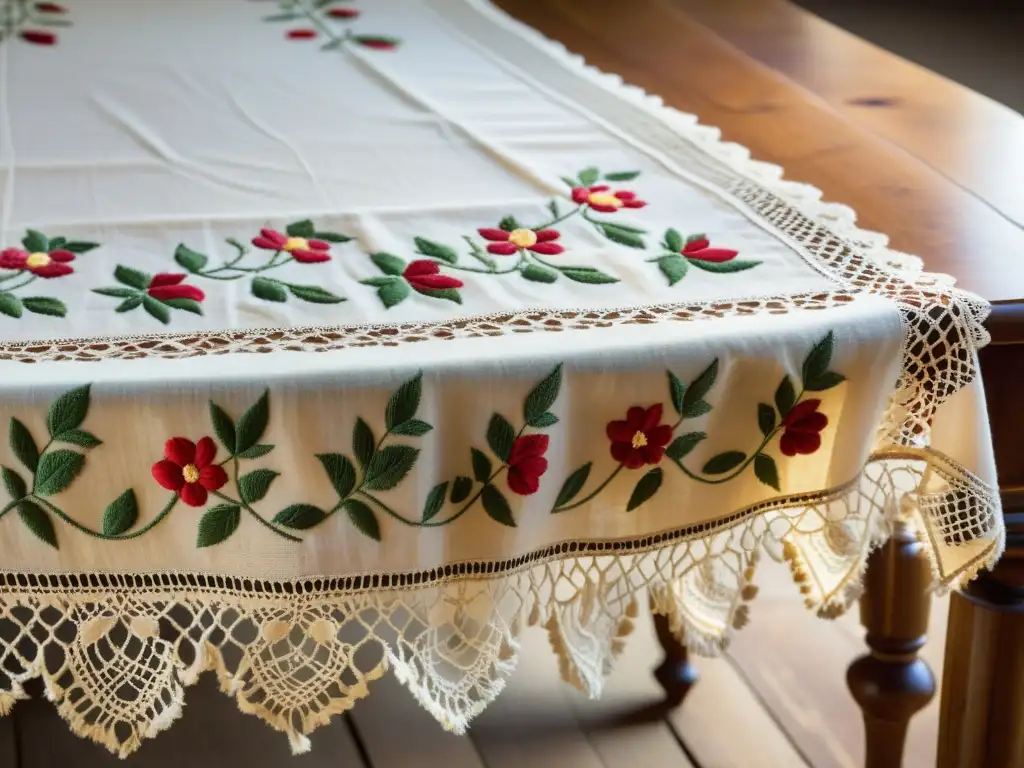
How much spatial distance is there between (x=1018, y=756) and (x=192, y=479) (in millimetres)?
682

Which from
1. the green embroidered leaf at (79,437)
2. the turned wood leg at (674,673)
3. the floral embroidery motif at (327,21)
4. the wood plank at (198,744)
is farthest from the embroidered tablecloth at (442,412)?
the wood plank at (198,744)

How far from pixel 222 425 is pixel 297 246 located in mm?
202

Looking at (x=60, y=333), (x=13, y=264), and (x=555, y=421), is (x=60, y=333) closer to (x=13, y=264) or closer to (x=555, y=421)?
(x=13, y=264)

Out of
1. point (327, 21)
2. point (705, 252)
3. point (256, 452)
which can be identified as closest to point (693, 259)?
point (705, 252)

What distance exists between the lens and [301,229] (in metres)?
0.86

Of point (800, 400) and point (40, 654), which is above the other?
point (800, 400)

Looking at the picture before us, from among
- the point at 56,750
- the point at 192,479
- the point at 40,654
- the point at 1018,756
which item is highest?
the point at 192,479

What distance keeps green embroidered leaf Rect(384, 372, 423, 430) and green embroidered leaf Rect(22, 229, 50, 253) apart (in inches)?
12.1

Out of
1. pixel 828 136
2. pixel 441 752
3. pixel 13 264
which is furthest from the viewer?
pixel 441 752

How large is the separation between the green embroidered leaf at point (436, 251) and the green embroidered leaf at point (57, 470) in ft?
0.89

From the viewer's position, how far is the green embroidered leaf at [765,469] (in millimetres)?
755

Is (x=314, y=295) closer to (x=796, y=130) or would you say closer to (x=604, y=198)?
(x=604, y=198)

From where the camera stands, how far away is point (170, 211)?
89 cm

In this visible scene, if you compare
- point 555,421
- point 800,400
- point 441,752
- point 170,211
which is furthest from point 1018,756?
point 170,211
